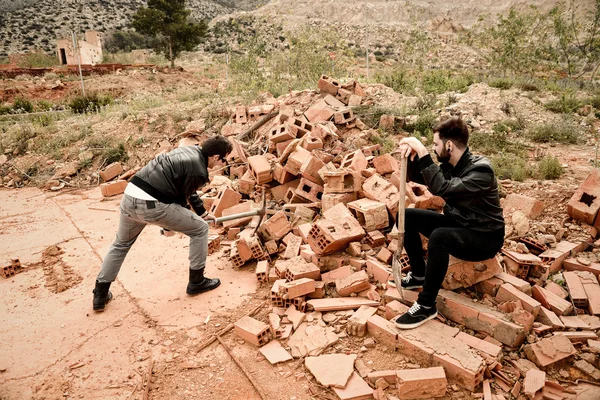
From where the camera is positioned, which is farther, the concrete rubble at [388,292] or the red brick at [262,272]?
the red brick at [262,272]

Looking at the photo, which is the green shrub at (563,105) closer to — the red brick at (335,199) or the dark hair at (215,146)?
the red brick at (335,199)

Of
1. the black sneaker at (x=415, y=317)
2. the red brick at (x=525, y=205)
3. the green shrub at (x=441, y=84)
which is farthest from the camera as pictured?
the green shrub at (x=441, y=84)

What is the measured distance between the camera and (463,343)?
2863 mm

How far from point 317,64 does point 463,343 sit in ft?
35.7

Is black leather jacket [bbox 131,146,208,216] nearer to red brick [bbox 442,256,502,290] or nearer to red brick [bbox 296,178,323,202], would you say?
red brick [bbox 296,178,323,202]

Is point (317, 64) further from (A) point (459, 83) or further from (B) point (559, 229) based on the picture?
(B) point (559, 229)

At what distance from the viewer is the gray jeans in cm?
354

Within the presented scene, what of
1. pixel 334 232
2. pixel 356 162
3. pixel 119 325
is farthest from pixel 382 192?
pixel 119 325

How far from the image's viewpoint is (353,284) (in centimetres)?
371

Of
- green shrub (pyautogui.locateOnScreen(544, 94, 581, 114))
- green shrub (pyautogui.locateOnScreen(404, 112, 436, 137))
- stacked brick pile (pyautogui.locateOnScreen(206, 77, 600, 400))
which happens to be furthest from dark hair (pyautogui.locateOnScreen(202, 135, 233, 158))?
green shrub (pyautogui.locateOnScreen(544, 94, 581, 114))

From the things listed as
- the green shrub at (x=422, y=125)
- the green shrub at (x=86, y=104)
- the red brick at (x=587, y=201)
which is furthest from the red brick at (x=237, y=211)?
the green shrub at (x=86, y=104)

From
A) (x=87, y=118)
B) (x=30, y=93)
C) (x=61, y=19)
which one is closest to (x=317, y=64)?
(x=87, y=118)

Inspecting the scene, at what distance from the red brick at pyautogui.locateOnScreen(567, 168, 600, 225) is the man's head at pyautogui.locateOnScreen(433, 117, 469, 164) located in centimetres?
225

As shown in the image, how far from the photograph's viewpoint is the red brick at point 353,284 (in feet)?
12.2
